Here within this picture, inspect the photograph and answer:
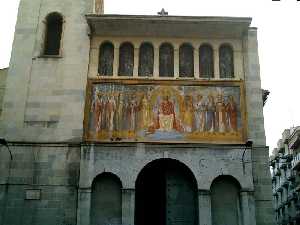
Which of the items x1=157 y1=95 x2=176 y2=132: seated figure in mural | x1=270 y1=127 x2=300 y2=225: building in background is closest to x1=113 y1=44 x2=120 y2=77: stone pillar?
x1=157 y1=95 x2=176 y2=132: seated figure in mural

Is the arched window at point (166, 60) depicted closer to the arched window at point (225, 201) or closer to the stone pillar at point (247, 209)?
the arched window at point (225, 201)

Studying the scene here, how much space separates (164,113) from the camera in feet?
55.6

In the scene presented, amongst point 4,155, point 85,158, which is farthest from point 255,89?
point 4,155

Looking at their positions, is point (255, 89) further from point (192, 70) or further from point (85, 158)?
point (85, 158)

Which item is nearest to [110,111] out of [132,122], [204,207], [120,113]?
[120,113]

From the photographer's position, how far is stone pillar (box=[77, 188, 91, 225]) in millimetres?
15477

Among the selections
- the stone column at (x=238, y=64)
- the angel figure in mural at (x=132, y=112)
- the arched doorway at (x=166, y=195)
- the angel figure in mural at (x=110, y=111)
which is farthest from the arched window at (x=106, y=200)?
the stone column at (x=238, y=64)

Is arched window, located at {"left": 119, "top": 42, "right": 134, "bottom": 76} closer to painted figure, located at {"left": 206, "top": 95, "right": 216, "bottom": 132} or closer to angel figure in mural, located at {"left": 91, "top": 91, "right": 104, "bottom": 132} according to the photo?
angel figure in mural, located at {"left": 91, "top": 91, "right": 104, "bottom": 132}

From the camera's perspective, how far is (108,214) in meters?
15.8

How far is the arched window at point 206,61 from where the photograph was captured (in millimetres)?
17750

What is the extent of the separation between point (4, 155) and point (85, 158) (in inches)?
121

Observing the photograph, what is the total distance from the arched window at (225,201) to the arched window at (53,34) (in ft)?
27.3

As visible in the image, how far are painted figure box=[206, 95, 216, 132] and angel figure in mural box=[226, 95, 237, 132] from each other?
0.56 meters

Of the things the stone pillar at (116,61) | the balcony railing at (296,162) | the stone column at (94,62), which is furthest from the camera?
the balcony railing at (296,162)
